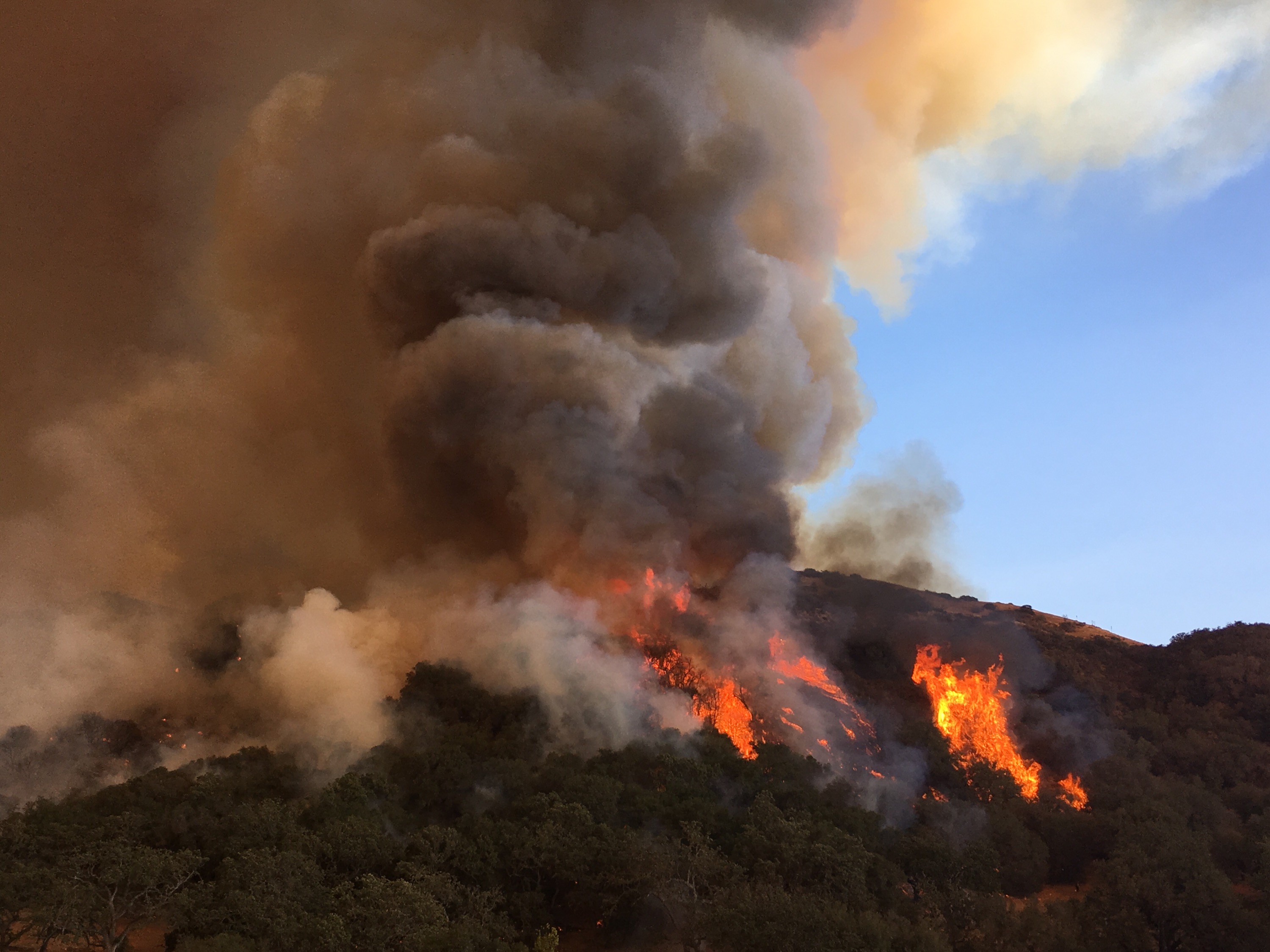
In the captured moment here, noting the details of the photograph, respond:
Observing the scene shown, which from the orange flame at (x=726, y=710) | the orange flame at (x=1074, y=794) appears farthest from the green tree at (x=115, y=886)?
the orange flame at (x=1074, y=794)

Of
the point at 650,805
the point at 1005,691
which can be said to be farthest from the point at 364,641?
the point at 1005,691

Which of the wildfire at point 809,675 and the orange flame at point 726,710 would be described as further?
the wildfire at point 809,675

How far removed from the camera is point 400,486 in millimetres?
50562

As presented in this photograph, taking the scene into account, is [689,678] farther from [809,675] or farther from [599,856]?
[599,856]

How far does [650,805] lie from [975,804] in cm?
1474

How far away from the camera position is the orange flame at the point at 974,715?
4366cm

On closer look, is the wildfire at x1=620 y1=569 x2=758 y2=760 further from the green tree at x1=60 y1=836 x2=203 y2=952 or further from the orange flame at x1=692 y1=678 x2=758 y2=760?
the green tree at x1=60 y1=836 x2=203 y2=952

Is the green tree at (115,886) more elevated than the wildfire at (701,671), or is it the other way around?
the wildfire at (701,671)

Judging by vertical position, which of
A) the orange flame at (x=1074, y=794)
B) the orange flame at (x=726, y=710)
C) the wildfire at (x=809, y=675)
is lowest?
the orange flame at (x=1074, y=794)

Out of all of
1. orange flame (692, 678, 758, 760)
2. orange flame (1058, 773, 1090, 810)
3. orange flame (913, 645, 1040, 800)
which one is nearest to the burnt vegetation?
orange flame (1058, 773, 1090, 810)

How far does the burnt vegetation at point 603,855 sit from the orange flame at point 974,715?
299cm

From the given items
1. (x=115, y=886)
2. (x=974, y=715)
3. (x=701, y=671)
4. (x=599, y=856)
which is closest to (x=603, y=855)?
(x=599, y=856)

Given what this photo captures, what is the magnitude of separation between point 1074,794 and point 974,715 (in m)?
6.98

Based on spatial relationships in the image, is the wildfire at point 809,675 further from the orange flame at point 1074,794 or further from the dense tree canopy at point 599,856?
the orange flame at point 1074,794
